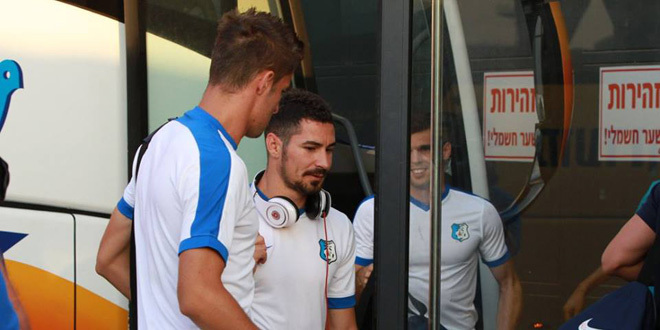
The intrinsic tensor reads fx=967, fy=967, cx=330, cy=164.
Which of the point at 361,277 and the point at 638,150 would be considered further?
the point at 361,277

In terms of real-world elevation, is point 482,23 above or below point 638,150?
above

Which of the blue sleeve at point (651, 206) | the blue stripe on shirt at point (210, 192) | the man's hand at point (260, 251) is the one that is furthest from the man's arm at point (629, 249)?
the blue stripe on shirt at point (210, 192)

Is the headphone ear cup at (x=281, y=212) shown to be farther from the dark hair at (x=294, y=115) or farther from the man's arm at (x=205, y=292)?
the man's arm at (x=205, y=292)

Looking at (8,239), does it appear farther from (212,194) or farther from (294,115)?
(212,194)

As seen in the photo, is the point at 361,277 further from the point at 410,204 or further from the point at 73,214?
the point at 73,214

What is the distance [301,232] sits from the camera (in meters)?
3.13

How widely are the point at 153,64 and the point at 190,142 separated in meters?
1.38

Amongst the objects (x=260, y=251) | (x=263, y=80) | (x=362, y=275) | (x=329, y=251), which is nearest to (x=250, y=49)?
(x=263, y=80)

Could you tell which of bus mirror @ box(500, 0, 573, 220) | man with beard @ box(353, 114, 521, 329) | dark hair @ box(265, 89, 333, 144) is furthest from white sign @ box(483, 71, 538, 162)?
dark hair @ box(265, 89, 333, 144)

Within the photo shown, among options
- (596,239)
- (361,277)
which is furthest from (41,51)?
(596,239)

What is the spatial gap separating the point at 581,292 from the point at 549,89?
57 centimetres

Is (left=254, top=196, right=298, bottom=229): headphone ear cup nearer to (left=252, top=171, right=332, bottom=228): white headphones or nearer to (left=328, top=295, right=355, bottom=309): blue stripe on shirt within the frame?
(left=252, top=171, right=332, bottom=228): white headphones

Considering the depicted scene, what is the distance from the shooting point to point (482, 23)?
2.79m

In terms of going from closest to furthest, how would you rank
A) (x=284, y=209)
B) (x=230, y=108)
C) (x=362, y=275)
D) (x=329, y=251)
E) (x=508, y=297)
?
(x=230, y=108) → (x=508, y=297) → (x=284, y=209) → (x=329, y=251) → (x=362, y=275)
